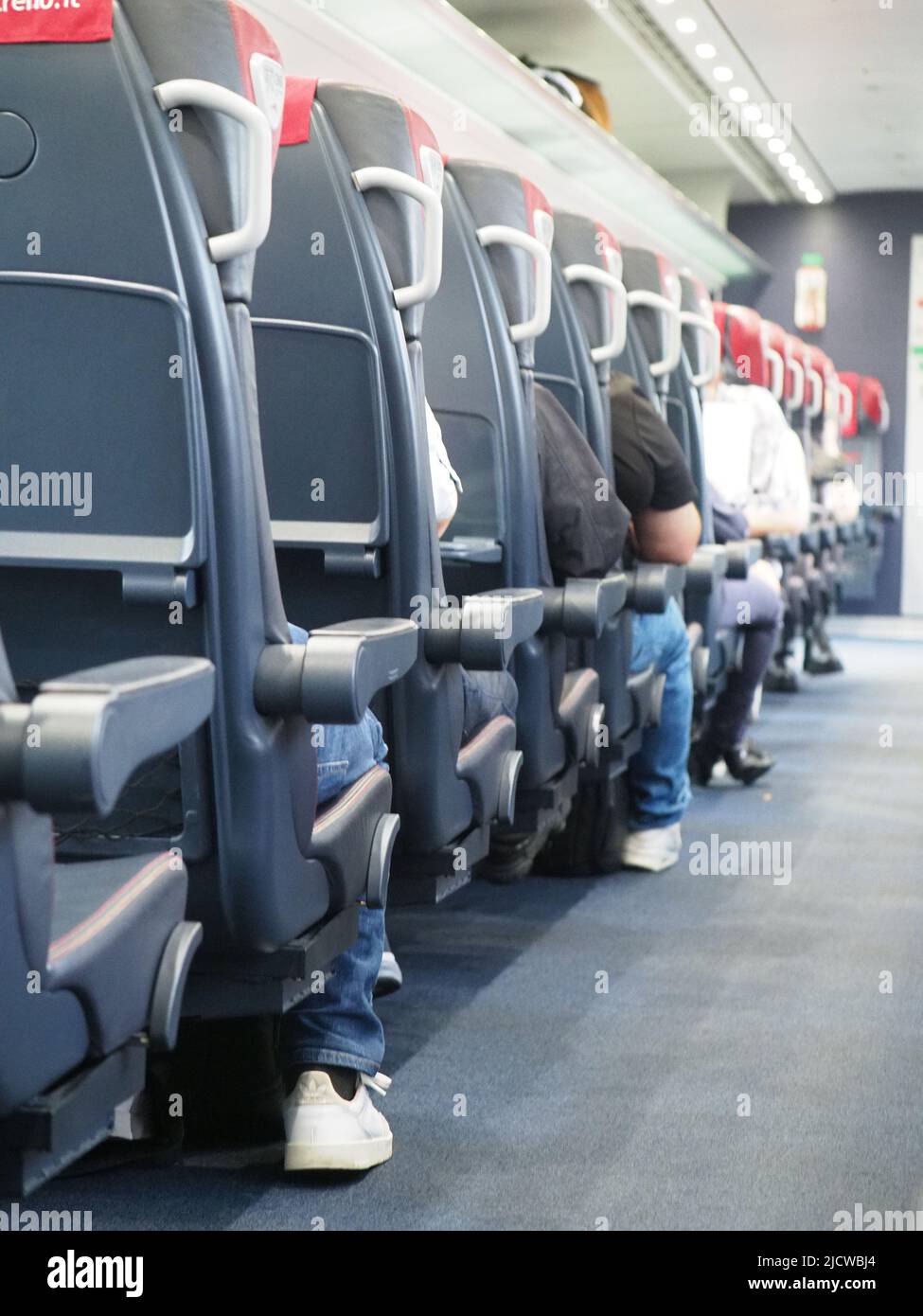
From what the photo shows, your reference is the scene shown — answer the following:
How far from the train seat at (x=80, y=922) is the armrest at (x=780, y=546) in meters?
4.83

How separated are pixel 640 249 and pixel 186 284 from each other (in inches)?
100.0

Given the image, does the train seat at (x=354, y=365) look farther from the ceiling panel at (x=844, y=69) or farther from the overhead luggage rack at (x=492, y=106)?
the ceiling panel at (x=844, y=69)

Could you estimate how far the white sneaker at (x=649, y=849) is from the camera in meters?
4.22

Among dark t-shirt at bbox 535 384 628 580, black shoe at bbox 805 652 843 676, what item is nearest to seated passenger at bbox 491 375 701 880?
dark t-shirt at bbox 535 384 628 580

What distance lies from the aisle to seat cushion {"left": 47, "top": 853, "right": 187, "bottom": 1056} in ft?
2.16

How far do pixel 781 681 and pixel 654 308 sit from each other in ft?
14.6

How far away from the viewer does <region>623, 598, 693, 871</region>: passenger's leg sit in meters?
4.09

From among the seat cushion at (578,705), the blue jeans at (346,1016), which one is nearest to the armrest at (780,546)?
the seat cushion at (578,705)

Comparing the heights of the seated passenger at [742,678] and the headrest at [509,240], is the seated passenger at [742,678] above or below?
below

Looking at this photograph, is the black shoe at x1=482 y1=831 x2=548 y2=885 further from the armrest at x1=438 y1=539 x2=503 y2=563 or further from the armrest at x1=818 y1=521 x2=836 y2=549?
the armrest at x1=818 y1=521 x2=836 y2=549

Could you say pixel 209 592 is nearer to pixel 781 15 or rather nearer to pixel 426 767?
pixel 426 767

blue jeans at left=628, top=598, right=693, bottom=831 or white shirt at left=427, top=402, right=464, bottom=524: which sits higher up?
white shirt at left=427, top=402, right=464, bottom=524

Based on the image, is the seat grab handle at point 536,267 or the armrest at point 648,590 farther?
the armrest at point 648,590

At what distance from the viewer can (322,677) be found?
1.75 metres
